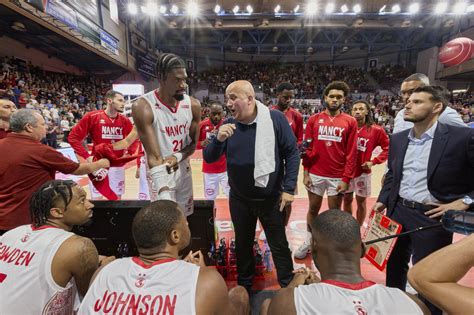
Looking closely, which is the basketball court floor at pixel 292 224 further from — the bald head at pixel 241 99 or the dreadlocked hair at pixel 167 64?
the dreadlocked hair at pixel 167 64

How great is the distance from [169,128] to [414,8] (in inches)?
831

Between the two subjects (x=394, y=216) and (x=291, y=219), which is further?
(x=291, y=219)

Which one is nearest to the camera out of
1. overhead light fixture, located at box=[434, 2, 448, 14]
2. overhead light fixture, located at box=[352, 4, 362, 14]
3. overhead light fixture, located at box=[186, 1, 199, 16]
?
overhead light fixture, located at box=[434, 2, 448, 14]

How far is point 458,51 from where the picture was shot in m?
5.30

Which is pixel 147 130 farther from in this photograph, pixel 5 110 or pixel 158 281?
pixel 5 110

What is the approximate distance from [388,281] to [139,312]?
7.32 feet

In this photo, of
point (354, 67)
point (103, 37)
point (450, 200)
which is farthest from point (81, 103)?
point (354, 67)

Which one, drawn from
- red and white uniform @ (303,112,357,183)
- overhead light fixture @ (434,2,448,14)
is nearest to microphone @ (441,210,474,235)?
red and white uniform @ (303,112,357,183)

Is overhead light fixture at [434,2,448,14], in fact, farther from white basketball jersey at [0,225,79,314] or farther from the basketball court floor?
white basketball jersey at [0,225,79,314]

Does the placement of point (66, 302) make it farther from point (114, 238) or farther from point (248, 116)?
point (248, 116)

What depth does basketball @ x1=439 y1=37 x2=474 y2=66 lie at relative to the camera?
515 centimetres

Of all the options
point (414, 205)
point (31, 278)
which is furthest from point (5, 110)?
point (414, 205)

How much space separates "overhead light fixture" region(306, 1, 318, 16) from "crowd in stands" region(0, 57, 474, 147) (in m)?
5.92

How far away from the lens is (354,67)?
25.8 m
